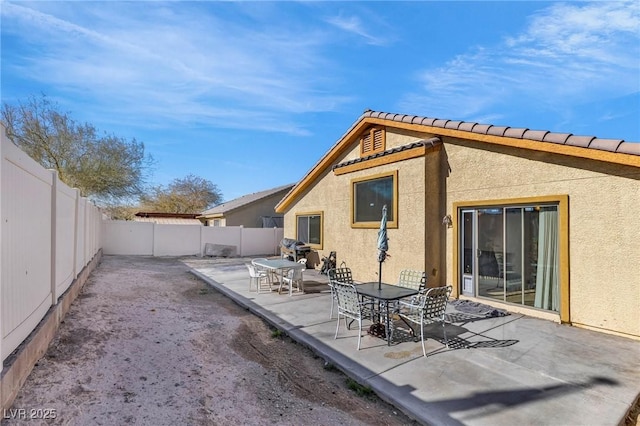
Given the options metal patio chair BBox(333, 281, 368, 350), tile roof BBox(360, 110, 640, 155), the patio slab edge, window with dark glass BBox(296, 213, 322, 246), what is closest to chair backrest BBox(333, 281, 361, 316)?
metal patio chair BBox(333, 281, 368, 350)

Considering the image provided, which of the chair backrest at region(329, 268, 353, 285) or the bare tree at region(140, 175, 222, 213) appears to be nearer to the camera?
the chair backrest at region(329, 268, 353, 285)

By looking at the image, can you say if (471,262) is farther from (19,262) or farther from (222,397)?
(19,262)

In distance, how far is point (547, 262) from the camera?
6.99 m

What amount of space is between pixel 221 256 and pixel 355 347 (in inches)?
687

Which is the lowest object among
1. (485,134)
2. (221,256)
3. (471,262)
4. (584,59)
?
(221,256)

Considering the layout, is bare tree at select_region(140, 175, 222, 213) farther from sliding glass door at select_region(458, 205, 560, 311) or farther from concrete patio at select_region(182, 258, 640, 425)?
sliding glass door at select_region(458, 205, 560, 311)

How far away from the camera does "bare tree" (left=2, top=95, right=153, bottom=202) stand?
1791 cm

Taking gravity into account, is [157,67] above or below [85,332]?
above

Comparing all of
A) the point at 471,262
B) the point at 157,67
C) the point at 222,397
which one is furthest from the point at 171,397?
the point at 157,67

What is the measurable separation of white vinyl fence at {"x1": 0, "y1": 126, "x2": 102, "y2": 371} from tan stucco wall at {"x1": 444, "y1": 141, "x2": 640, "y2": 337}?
8.65m

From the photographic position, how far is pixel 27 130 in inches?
707

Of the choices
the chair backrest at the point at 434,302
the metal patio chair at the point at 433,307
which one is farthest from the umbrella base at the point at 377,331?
the chair backrest at the point at 434,302

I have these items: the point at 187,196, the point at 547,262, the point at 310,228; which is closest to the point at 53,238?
the point at 547,262

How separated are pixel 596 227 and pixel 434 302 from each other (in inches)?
146
